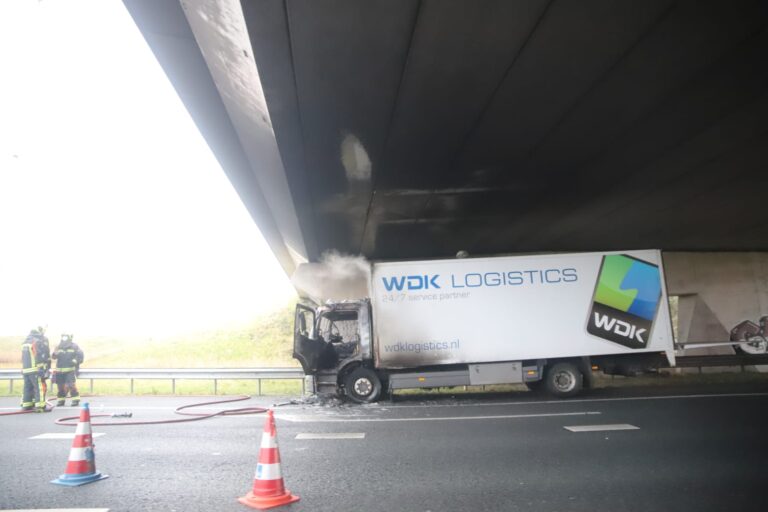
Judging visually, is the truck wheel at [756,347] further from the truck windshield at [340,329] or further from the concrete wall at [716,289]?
the truck windshield at [340,329]

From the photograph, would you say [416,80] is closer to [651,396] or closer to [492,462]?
[492,462]

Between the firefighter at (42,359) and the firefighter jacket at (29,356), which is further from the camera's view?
the firefighter at (42,359)

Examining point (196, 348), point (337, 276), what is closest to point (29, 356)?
point (337, 276)

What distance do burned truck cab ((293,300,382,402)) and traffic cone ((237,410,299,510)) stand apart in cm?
746

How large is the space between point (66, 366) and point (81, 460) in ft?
25.2

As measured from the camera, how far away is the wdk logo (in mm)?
12656

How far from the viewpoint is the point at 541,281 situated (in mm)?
12828

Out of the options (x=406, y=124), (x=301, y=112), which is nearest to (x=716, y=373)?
(x=406, y=124)

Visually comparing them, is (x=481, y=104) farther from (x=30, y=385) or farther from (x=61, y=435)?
(x=30, y=385)

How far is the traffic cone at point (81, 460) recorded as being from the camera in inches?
208

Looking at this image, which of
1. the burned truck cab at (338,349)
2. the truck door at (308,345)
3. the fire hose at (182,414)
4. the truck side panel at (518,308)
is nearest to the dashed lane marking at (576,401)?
the burned truck cab at (338,349)

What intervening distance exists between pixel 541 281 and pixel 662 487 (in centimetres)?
812

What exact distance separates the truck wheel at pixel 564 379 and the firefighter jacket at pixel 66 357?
10514 mm

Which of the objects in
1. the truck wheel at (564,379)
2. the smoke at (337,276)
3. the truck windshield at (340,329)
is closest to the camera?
the truck wheel at (564,379)
